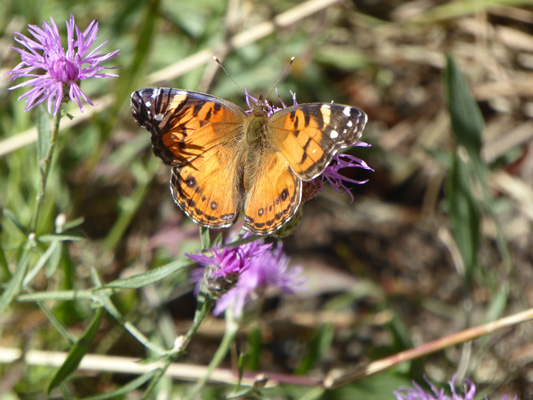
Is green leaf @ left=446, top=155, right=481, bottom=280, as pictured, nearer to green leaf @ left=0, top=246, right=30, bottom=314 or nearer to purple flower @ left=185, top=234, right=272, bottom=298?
purple flower @ left=185, top=234, right=272, bottom=298

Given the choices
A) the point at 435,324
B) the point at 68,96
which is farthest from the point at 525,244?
the point at 68,96

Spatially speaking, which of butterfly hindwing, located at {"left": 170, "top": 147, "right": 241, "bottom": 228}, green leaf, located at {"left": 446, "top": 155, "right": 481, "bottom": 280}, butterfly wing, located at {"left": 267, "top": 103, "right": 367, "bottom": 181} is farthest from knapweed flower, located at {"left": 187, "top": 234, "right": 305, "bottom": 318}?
green leaf, located at {"left": 446, "top": 155, "right": 481, "bottom": 280}

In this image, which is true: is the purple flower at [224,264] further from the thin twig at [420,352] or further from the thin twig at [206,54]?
the thin twig at [206,54]

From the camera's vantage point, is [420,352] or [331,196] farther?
[331,196]

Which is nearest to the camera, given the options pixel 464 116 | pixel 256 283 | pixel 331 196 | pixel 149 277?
pixel 149 277

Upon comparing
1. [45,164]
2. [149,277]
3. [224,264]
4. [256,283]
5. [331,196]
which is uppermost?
[45,164]

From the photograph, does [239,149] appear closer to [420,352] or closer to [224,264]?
[224,264]

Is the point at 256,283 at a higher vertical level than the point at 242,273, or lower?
lower

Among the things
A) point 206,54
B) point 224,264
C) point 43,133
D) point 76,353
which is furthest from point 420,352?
point 206,54

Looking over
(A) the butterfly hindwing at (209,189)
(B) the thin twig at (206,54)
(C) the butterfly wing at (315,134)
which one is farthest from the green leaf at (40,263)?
(B) the thin twig at (206,54)
